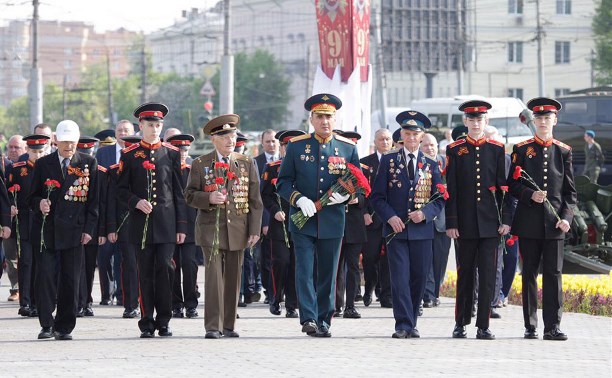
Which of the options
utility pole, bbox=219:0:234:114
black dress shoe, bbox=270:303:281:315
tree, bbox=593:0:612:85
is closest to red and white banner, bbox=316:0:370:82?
black dress shoe, bbox=270:303:281:315

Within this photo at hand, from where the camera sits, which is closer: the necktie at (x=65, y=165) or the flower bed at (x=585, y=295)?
the necktie at (x=65, y=165)

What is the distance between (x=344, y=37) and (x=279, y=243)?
5882 millimetres

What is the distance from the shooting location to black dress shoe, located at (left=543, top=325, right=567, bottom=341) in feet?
43.7

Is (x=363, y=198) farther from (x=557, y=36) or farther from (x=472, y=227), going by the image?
(x=557, y=36)

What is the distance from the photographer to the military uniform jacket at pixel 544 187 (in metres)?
13.4

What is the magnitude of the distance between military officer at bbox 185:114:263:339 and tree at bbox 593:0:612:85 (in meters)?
58.9

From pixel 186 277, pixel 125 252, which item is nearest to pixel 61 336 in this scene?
pixel 186 277

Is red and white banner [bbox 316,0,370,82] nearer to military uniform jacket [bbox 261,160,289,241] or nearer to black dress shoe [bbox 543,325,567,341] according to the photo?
military uniform jacket [bbox 261,160,289,241]

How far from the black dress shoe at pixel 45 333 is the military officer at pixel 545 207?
14.0ft

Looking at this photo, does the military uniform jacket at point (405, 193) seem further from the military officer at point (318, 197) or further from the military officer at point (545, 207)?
the military officer at point (545, 207)

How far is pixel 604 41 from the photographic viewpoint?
72.5 m

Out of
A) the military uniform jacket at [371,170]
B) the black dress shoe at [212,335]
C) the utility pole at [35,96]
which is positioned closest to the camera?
the black dress shoe at [212,335]

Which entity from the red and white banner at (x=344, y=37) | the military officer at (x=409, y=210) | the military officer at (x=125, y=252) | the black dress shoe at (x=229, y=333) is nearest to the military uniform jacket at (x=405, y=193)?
the military officer at (x=409, y=210)

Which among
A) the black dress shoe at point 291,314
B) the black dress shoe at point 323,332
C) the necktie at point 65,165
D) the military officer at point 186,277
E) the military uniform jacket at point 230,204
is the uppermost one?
the necktie at point 65,165
